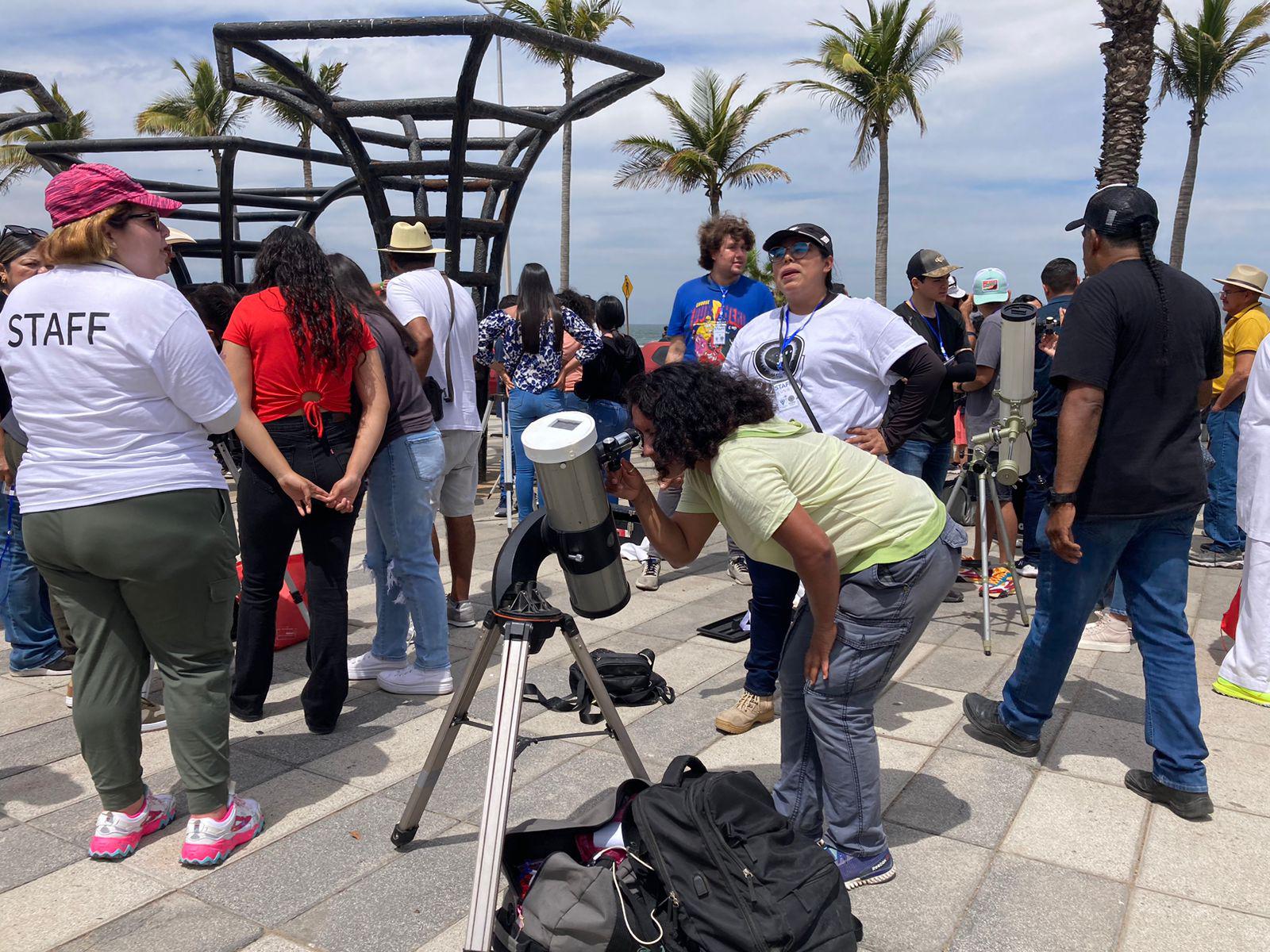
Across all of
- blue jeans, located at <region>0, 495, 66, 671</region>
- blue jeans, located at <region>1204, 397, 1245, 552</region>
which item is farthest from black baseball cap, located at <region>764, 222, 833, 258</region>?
blue jeans, located at <region>1204, 397, 1245, 552</region>

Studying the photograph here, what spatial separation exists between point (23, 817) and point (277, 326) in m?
1.85

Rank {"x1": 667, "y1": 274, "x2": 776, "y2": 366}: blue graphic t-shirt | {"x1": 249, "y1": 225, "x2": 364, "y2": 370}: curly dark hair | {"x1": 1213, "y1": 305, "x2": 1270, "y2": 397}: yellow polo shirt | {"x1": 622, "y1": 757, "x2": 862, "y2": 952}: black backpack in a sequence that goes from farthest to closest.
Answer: {"x1": 1213, "y1": 305, "x2": 1270, "y2": 397}: yellow polo shirt
{"x1": 667, "y1": 274, "x2": 776, "y2": 366}: blue graphic t-shirt
{"x1": 249, "y1": 225, "x2": 364, "y2": 370}: curly dark hair
{"x1": 622, "y1": 757, "x2": 862, "y2": 952}: black backpack

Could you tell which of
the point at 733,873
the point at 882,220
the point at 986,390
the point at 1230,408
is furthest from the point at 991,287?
the point at 882,220

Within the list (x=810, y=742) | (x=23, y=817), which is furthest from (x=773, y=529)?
(x=23, y=817)

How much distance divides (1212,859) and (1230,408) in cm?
508

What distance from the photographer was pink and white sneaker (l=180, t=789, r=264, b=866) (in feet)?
9.00

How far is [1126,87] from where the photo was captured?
9117 mm

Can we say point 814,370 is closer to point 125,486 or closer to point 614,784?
point 614,784

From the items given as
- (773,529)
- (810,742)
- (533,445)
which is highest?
(533,445)

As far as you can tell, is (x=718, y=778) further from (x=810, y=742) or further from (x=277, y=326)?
(x=277, y=326)

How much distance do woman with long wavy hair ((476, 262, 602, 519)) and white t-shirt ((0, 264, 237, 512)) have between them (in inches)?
134

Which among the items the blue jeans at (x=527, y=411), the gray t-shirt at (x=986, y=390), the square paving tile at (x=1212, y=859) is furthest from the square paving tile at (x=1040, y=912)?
the blue jeans at (x=527, y=411)

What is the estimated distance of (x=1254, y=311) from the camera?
6.39 m

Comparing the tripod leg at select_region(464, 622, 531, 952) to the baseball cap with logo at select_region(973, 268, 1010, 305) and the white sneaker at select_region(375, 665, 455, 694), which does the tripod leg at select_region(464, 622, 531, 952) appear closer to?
the white sneaker at select_region(375, 665, 455, 694)
